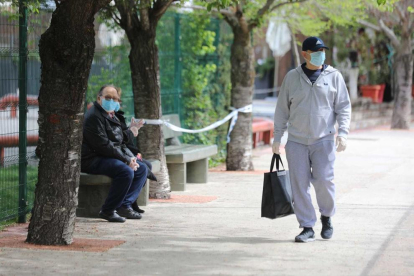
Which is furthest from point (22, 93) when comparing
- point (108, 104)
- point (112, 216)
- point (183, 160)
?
point (183, 160)

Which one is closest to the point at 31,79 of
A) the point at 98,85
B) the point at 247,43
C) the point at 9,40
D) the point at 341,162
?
the point at 9,40

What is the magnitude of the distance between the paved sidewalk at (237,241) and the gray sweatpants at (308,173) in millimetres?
319

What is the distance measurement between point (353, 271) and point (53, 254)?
2.49 metres

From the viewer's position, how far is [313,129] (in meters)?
7.79

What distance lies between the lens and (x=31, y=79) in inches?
376

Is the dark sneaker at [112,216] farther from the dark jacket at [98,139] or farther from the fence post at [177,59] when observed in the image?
the fence post at [177,59]

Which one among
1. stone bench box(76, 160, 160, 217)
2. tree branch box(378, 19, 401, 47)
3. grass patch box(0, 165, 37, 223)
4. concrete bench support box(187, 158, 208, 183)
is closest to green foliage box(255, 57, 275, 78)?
tree branch box(378, 19, 401, 47)

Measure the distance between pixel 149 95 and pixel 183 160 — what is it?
126cm

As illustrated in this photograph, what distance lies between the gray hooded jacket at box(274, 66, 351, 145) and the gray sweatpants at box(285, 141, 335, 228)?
82 mm

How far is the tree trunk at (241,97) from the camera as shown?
1385 centimetres

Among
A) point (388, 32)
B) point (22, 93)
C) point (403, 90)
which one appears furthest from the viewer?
point (403, 90)

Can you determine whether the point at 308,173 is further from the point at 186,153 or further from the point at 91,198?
the point at 186,153

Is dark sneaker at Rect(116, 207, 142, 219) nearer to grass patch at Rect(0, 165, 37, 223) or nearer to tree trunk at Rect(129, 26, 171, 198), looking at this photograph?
grass patch at Rect(0, 165, 37, 223)

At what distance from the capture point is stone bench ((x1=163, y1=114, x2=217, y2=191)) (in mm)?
11508
